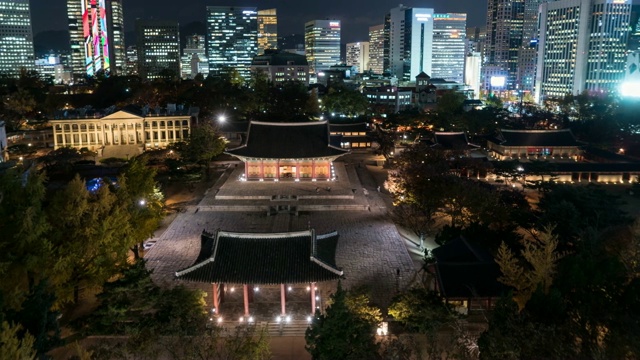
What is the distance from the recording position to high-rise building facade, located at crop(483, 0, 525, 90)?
152125 mm

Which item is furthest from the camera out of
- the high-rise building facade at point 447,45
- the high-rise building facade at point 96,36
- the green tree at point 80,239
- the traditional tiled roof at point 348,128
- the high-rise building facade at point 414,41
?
the high-rise building facade at point 447,45

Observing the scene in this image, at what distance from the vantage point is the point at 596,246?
864 inches

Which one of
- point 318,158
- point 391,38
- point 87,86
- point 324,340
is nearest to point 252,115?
point 318,158

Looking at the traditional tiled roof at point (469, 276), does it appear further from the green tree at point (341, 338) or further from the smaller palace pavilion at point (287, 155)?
the smaller palace pavilion at point (287, 155)

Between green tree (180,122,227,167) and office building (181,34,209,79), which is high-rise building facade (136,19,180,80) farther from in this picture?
green tree (180,122,227,167)

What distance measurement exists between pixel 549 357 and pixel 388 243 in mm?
16461

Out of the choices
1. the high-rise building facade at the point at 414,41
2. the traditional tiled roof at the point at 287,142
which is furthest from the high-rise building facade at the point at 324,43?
the traditional tiled roof at the point at 287,142

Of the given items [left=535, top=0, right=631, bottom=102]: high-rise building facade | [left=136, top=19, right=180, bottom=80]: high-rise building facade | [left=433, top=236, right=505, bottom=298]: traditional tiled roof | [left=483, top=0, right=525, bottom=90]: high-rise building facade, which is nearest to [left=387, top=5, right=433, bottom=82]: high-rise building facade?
[left=483, top=0, right=525, bottom=90]: high-rise building facade

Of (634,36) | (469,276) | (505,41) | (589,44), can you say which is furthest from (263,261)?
(505,41)

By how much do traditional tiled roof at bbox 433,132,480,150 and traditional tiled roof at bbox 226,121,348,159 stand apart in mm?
16503

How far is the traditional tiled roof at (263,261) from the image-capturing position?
1956 centimetres

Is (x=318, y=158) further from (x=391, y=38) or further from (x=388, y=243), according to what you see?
(x=391, y=38)

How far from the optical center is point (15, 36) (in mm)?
138500

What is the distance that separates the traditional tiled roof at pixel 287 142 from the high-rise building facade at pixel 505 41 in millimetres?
119398
